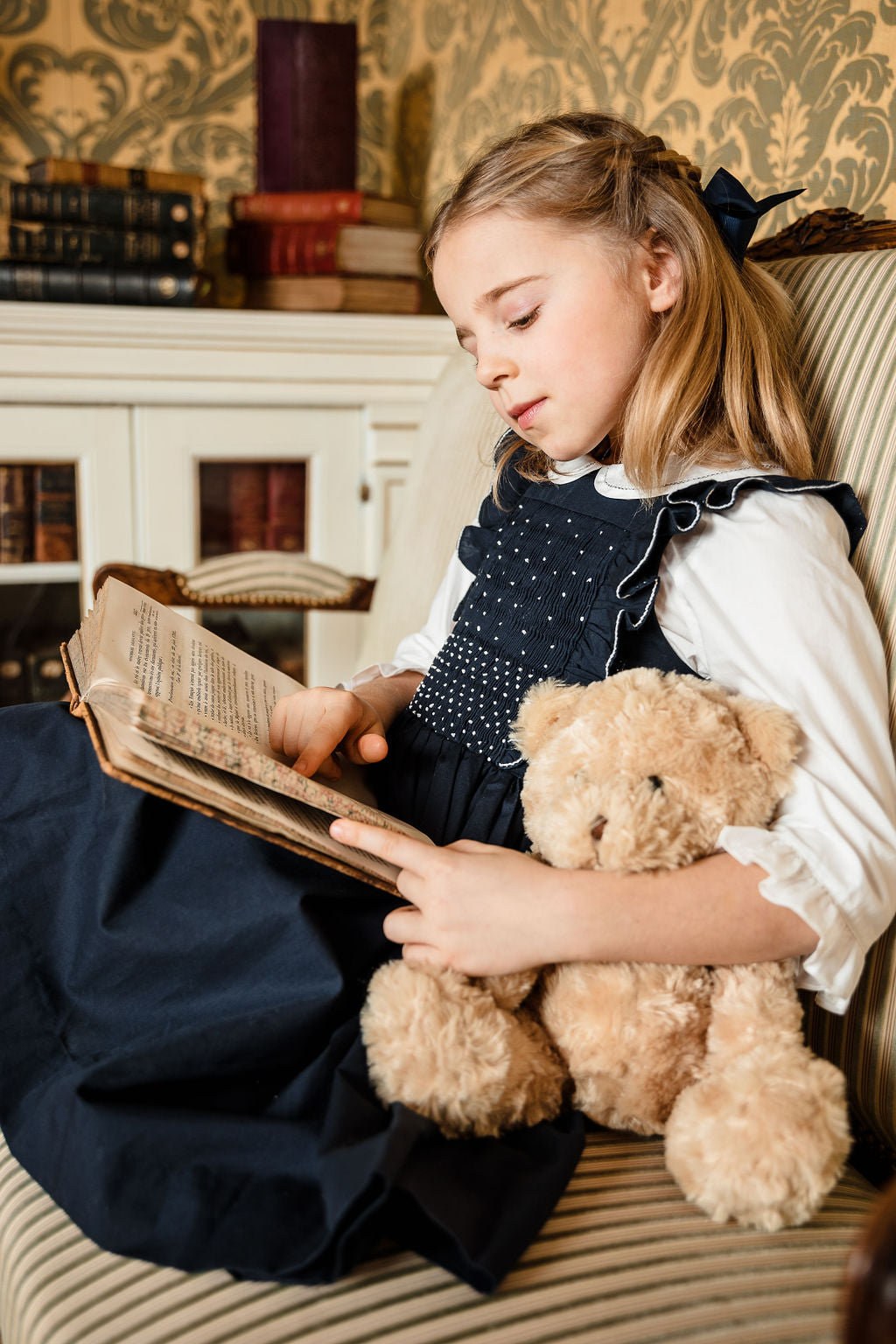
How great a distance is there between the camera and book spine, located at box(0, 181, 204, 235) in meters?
1.59

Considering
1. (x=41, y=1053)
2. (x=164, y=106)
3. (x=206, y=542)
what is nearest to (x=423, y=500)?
(x=206, y=542)

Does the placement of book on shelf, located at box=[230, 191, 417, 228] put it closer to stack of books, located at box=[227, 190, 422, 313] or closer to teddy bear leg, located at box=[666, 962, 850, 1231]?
stack of books, located at box=[227, 190, 422, 313]

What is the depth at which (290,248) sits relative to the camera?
1731mm

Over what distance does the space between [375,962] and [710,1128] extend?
232 mm

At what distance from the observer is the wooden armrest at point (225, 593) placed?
4.59ft

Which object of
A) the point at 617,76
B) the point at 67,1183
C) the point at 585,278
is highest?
the point at 617,76

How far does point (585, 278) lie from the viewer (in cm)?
85

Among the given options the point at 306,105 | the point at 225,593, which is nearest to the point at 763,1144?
the point at 225,593

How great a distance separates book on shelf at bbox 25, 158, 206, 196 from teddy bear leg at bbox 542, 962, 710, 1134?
1.45 meters

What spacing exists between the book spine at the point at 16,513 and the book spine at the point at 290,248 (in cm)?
52

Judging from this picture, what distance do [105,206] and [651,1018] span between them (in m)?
1.49

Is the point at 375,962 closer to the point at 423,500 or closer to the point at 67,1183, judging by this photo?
the point at 67,1183

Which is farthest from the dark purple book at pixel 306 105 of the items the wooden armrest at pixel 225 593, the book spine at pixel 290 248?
the wooden armrest at pixel 225 593

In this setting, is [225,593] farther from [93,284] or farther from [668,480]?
[668,480]
